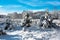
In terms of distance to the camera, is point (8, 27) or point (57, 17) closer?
point (8, 27)

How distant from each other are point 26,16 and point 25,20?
469 millimetres

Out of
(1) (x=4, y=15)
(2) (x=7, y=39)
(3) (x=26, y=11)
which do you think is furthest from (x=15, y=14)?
(2) (x=7, y=39)

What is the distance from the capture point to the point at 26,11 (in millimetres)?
15039

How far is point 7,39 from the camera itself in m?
8.51

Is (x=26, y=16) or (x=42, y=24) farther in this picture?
(x=26, y=16)

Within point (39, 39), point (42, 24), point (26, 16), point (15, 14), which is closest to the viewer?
point (39, 39)

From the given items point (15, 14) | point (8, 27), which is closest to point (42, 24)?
point (8, 27)

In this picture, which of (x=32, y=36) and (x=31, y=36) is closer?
(x=31, y=36)

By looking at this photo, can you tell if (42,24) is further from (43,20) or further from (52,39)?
(52,39)

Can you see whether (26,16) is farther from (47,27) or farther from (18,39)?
(18,39)

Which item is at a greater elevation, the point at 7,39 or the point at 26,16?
the point at 26,16

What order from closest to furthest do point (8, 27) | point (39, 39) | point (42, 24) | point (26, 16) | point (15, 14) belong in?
point (39, 39), point (8, 27), point (42, 24), point (26, 16), point (15, 14)

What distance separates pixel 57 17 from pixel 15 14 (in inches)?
216

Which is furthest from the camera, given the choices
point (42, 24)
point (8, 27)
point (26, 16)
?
point (26, 16)
